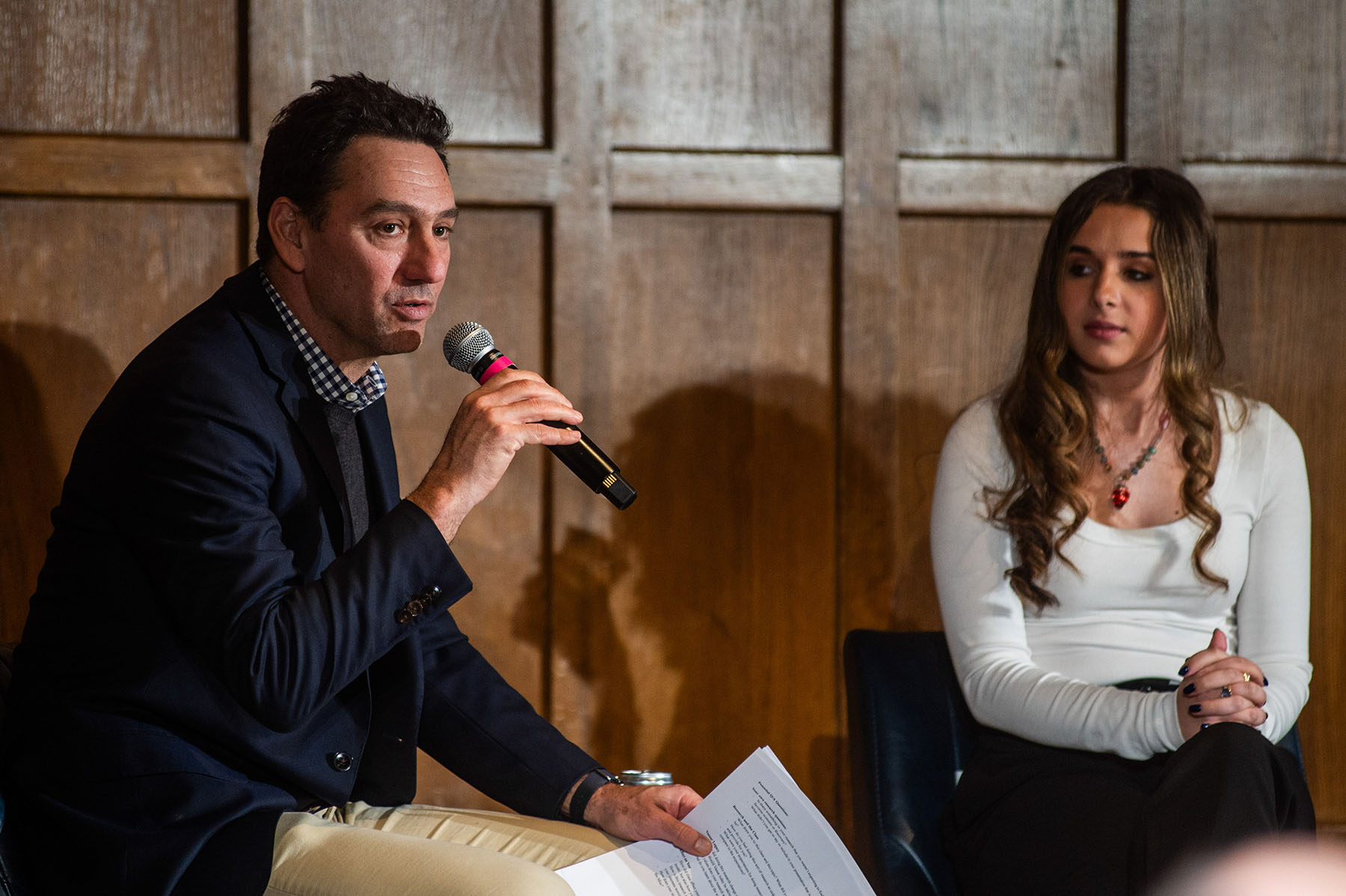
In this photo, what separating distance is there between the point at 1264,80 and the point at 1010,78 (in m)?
0.58

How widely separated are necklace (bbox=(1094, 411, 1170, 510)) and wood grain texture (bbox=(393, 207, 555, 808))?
1072 mm

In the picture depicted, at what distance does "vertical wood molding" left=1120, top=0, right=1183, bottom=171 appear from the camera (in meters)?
2.60

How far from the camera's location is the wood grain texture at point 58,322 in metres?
2.29

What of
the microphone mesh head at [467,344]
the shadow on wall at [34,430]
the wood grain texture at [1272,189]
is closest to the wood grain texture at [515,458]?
the shadow on wall at [34,430]

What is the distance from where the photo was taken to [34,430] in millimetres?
2305

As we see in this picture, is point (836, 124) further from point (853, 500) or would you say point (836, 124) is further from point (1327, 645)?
point (1327, 645)

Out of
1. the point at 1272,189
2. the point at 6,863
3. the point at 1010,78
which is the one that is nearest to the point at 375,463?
the point at 6,863

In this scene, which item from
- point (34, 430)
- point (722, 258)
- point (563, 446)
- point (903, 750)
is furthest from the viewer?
point (722, 258)

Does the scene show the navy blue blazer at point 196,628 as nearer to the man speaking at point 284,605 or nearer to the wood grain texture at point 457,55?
the man speaking at point 284,605

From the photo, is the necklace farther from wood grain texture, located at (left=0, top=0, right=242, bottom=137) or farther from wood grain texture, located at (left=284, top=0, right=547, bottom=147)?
wood grain texture, located at (left=0, top=0, right=242, bottom=137)

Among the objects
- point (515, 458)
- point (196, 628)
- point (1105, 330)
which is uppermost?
point (1105, 330)

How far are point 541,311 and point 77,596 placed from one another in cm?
122

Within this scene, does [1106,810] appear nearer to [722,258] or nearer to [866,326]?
[866,326]

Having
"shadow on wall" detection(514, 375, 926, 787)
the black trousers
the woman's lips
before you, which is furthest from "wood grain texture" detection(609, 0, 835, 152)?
the black trousers
